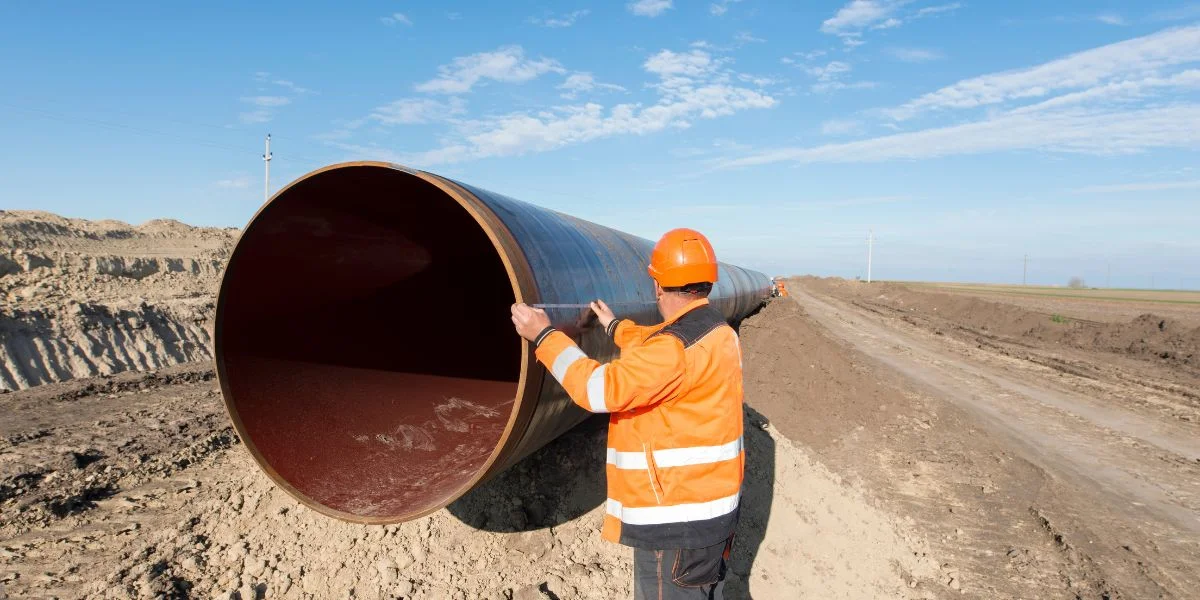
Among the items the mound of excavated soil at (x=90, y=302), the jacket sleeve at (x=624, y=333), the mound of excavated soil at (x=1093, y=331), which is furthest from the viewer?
the mound of excavated soil at (x=1093, y=331)

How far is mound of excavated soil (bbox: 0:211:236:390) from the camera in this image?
1012 centimetres

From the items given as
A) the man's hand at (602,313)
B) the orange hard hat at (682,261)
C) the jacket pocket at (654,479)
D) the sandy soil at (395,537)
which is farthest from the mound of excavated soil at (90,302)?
the jacket pocket at (654,479)

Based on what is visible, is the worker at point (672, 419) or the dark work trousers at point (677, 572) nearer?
the worker at point (672, 419)

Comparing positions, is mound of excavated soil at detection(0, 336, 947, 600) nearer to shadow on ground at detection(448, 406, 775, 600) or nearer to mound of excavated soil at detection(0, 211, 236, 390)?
shadow on ground at detection(448, 406, 775, 600)

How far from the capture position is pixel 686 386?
8.20ft

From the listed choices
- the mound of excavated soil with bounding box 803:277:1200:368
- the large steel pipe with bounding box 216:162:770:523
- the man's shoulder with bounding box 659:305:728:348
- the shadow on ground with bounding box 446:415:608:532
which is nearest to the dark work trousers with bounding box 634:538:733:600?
the large steel pipe with bounding box 216:162:770:523

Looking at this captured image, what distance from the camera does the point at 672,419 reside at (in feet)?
8.39

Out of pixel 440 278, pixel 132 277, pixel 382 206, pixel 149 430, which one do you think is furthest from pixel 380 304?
pixel 132 277

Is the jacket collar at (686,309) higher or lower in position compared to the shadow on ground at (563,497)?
higher

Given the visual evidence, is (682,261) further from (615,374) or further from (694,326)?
(615,374)

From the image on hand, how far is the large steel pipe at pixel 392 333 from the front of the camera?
290 cm

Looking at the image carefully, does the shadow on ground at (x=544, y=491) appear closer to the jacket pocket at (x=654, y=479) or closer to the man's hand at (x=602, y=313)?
the man's hand at (x=602, y=313)

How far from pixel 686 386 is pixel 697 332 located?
22cm

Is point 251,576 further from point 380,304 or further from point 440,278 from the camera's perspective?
point 440,278
